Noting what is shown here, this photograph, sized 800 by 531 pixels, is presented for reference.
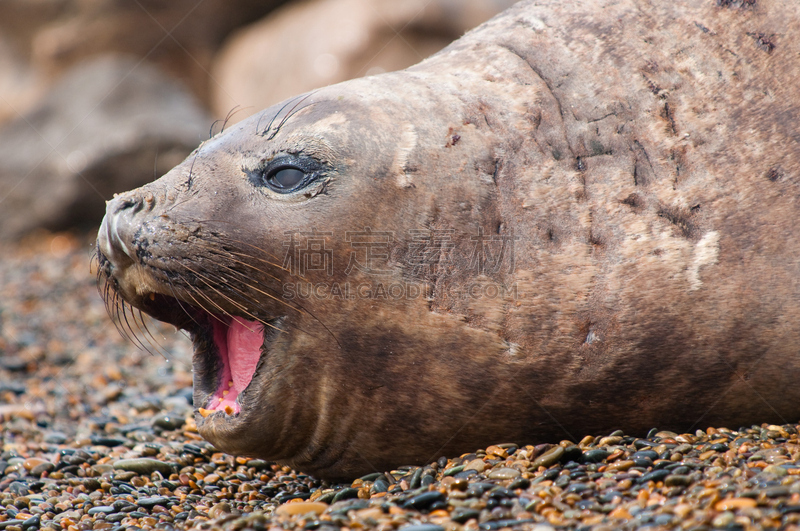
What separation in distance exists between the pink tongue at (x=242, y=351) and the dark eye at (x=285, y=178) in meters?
0.54

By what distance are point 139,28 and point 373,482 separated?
1158 cm

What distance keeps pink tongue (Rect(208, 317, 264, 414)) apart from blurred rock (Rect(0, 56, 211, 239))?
23.0 feet

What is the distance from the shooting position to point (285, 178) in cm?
302

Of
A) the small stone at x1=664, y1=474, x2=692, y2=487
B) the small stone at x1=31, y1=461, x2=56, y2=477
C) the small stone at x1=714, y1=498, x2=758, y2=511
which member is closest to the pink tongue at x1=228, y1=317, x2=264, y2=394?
the small stone at x1=31, y1=461, x2=56, y2=477

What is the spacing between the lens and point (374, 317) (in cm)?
292

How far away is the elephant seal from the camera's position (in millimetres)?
2883

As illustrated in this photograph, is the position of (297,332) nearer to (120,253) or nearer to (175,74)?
(120,253)

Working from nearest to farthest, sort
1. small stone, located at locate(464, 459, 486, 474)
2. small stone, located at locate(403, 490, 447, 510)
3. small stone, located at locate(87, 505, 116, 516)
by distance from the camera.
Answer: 1. small stone, located at locate(403, 490, 447, 510)
2. small stone, located at locate(464, 459, 486, 474)
3. small stone, located at locate(87, 505, 116, 516)

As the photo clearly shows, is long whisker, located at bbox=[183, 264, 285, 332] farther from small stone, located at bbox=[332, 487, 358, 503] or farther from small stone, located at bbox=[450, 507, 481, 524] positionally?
small stone, located at bbox=[450, 507, 481, 524]

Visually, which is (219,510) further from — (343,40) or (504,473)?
(343,40)

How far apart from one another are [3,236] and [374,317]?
9.17 metres

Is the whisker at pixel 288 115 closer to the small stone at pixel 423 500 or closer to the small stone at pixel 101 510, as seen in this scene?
the small stone at pixel 423 500

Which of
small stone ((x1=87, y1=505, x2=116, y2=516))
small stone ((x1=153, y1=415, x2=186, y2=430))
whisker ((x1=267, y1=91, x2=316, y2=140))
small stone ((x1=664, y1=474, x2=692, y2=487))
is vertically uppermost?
whisker ((x1=267, y1=91, x2=316, y2=140))

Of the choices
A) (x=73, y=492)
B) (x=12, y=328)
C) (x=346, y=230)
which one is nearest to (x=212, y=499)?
(x=73, y=492)
